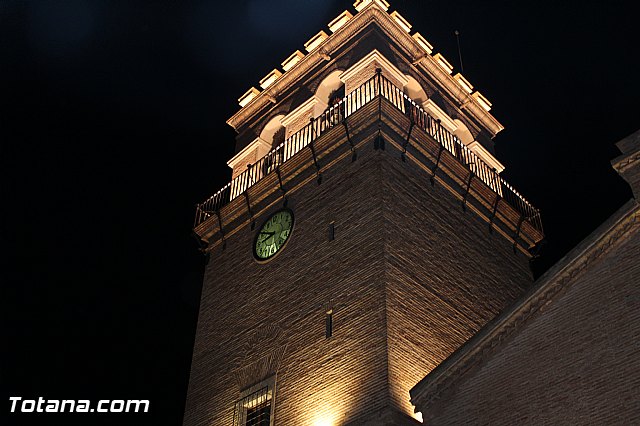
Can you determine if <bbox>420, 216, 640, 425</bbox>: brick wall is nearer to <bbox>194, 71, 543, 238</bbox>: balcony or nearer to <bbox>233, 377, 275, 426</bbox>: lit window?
<bbox>233, 377, 275, 426</bbox>: lit window

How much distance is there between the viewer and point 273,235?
23844 millimetres

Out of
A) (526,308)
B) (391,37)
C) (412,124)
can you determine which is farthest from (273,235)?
(526,308)

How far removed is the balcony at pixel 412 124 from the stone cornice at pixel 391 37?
9.33 ft

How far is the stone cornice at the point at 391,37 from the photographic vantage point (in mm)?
27078

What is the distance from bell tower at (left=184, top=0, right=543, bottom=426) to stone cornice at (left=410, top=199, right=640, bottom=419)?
817mm

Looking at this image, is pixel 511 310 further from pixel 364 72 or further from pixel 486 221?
pixel 364 72

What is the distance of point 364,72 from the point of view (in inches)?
1000

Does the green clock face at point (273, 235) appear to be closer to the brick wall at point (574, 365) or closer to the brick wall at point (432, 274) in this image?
the brick wall at point (432, 274)

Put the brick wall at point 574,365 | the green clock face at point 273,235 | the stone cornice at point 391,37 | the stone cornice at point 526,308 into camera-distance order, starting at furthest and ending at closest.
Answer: the stone cornice at point 391,37 → the green clock face at point 273,235 → the stone cornice at point 526,308 → the brick wall at point 574,365

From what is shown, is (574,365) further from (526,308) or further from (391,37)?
(391,37)

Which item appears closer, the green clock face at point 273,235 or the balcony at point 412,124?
the green clock face at point 273,235

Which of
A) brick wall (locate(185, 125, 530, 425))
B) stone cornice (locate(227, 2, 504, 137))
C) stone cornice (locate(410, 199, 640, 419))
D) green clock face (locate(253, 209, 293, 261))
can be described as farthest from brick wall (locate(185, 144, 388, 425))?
stone cornice (locate(227, 2, 504, 137))

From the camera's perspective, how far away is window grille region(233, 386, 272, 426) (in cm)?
2023

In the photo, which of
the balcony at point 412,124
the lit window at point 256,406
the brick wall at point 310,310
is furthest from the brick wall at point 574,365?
the balcony at point 412,124
